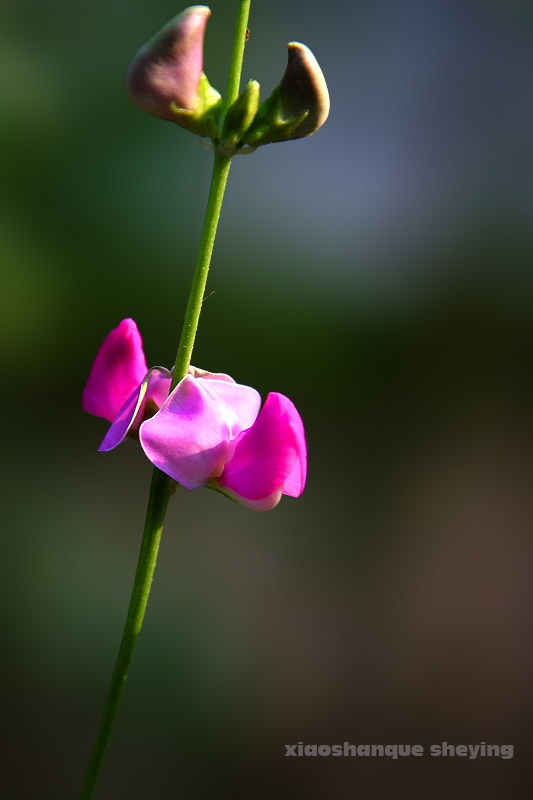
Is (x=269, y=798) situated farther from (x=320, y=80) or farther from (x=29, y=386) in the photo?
(x=320, y=80)

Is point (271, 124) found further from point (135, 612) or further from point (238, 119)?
point (135, 612)

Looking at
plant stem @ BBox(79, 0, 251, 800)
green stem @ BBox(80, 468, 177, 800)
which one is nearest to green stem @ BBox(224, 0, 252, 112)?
plant stem @ BBox(79, 0, 251, 800)

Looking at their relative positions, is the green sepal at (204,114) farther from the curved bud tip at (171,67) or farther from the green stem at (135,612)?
the green stem at (135,612)

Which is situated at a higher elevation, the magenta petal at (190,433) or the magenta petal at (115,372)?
the magenta petal at (115,372)

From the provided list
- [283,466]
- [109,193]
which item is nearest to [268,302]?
[109,193]

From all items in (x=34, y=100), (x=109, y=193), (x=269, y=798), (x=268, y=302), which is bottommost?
(x=269, y=798)

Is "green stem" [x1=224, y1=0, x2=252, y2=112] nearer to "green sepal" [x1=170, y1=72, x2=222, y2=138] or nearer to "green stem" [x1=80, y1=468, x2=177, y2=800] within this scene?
"green sepal" [x1=170, y1=72, x2=222, y2=138]

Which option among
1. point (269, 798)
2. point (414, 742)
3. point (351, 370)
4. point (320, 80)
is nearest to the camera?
point (320, 80)

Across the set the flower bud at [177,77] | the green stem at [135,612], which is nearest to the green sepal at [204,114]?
the flower bud at [177,77]
